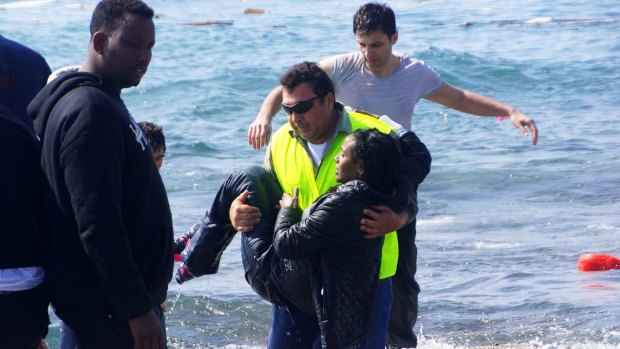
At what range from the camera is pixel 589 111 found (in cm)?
1673

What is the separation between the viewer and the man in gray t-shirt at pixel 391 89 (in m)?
5.26

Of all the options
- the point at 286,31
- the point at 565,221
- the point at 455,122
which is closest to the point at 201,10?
the point at 286,31

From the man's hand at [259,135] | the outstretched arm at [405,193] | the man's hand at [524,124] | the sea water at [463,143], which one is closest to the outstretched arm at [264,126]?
the man's hand at [259,135]

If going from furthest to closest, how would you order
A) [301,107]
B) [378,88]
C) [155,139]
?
[378,88] < [155,139] < [301,107]

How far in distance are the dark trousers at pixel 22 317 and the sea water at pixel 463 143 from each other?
344cm

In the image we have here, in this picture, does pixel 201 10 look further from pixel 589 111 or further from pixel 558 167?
pixel 558 167

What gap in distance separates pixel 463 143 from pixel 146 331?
470 inches

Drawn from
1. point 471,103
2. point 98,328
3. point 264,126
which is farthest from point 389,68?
point 98,328

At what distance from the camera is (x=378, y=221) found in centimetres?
388

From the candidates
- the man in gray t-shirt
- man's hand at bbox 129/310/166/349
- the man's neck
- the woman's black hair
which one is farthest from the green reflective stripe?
the man's neck

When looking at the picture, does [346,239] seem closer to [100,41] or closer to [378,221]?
[378,221]

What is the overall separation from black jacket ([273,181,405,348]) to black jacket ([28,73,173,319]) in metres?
0.69

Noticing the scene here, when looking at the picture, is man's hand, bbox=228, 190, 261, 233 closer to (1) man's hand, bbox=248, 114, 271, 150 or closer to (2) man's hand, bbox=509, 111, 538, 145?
(1) man's hand, bbox=248, 114, 271, 150

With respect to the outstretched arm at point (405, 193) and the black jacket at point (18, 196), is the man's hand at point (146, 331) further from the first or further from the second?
the outstretched arm at point (405, 193)
